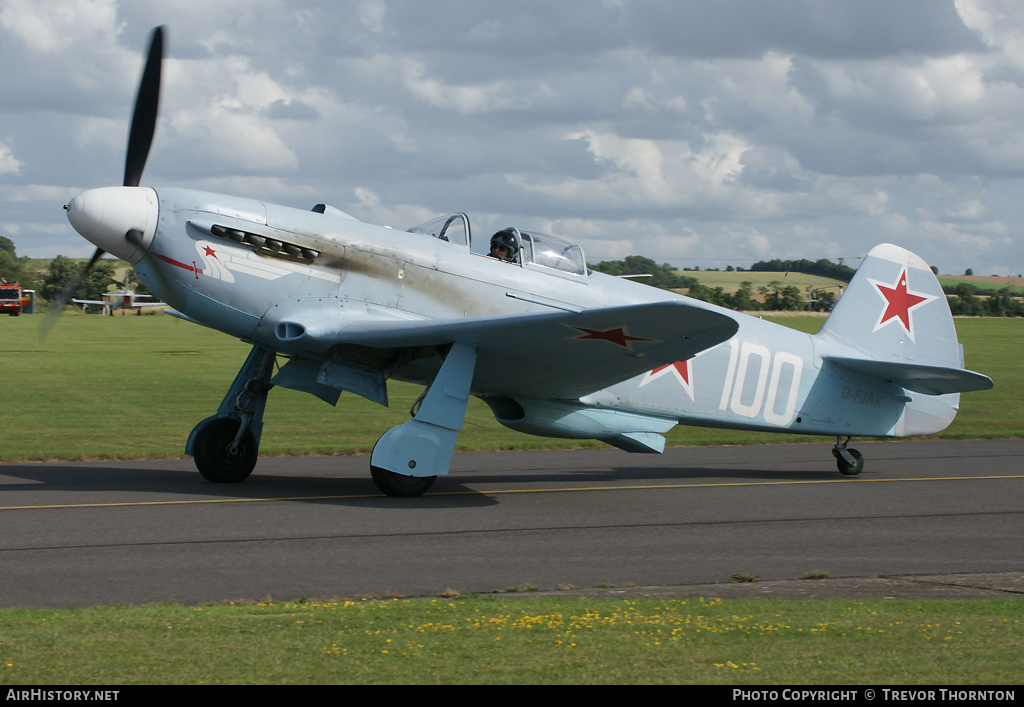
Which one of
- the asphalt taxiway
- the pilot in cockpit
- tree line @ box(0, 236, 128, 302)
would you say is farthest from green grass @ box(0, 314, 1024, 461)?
tree line @ box(0, 236, 128, 302)

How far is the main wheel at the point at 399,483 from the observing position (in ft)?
30.7

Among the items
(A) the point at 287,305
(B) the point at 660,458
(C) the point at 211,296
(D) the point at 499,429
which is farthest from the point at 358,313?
(D) the point at 499,429

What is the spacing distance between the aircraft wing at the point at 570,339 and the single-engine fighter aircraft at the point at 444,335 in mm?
25

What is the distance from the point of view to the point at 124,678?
378 cm

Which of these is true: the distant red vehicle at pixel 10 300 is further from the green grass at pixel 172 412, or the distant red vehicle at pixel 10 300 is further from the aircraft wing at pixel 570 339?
the aircraft wing at pixel 570 339

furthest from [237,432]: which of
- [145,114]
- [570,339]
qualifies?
[570,339]

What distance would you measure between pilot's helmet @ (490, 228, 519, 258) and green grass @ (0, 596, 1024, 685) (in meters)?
5.69

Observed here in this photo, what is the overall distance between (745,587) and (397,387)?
21382mm

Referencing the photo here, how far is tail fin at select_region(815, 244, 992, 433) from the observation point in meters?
12.8

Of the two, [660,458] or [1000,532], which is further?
[660,458]

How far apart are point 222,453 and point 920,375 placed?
828cm

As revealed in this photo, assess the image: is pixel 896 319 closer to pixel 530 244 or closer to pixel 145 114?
pixel 530 244

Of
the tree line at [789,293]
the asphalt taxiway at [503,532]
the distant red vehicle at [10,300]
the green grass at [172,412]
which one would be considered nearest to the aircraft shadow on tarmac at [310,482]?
the asphalt taxiway at [503,532]
